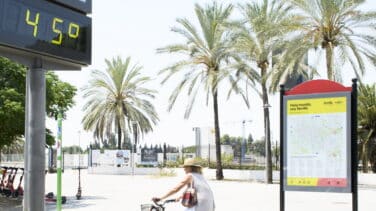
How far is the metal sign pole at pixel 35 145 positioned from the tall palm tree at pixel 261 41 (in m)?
22.3

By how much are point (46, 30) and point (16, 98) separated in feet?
36.8

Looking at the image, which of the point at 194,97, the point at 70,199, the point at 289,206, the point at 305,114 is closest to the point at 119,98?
the point at 194,97

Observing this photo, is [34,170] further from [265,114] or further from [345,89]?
[265,114]

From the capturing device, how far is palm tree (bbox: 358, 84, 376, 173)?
131 ft

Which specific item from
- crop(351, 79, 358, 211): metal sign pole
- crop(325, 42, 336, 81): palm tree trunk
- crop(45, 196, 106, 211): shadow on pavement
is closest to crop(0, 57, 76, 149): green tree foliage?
crop(45, 196, 106, 211): shadow on pavement

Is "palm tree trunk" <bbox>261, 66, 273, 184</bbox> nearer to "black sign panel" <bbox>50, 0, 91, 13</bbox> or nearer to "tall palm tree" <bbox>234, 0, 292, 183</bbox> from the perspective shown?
"tall palm tree" <bbox>234, 0, 292, 183</bbox>

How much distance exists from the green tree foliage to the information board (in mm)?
9913

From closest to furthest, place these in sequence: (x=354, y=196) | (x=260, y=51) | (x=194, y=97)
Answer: (x=354, y=196), (x=260, y=51), (x=194, y=97)

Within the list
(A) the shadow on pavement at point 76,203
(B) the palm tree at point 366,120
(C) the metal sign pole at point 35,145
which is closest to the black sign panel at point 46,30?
(C) the metal sign pole at point 35,145

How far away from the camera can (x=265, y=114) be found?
115ft

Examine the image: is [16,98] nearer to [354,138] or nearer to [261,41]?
[354,138]

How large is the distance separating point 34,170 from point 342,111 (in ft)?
16.0

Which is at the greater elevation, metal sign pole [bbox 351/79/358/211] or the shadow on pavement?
metal sign pole [bbox 351/79/358/211]

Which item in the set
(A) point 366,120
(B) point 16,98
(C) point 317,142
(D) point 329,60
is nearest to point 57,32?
(C) point 317,142
